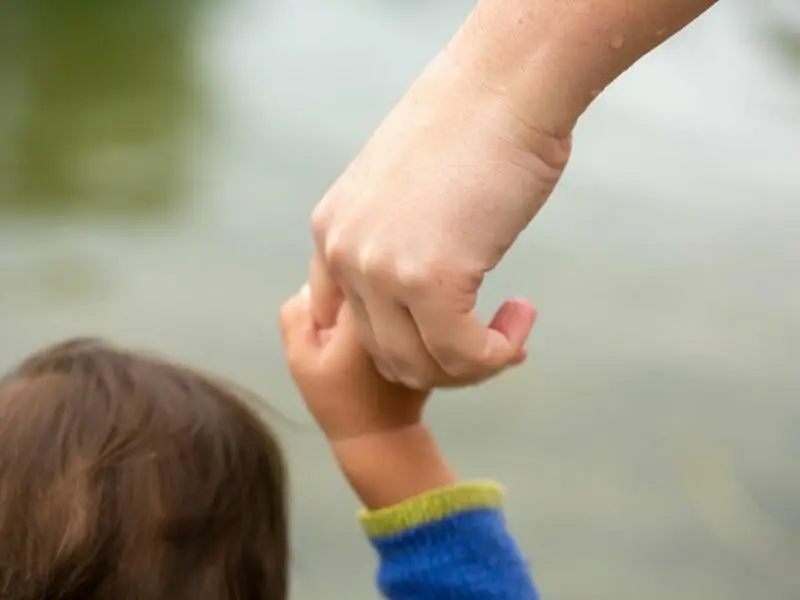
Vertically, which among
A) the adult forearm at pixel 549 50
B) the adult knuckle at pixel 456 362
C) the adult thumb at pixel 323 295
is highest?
the adult forearm at pixel 549 50

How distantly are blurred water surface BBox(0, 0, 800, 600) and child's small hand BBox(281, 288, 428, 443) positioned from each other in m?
0.74

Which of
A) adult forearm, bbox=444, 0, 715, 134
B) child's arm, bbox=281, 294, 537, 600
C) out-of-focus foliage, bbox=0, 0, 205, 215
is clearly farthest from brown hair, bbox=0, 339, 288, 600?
out-of-focus foliage, bbox=0, 0, 205, 215

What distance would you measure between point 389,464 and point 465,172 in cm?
15

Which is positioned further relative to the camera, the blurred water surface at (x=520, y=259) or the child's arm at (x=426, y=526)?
the blurred water surface at (x=520, y=259)

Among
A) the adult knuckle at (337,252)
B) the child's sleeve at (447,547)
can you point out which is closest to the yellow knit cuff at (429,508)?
the child's sleeve at (447,547)

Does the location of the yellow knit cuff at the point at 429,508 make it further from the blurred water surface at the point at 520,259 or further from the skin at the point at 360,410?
the blurred water surface at the point at 520,259

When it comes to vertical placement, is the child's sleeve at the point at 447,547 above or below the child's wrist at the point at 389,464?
below

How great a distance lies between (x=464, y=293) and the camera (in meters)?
0.35

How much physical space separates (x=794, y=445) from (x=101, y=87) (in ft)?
4.25

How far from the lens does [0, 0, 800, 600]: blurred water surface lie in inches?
49.9

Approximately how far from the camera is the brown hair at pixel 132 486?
428 millimetres

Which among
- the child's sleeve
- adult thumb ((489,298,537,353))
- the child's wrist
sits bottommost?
the child's sleeve

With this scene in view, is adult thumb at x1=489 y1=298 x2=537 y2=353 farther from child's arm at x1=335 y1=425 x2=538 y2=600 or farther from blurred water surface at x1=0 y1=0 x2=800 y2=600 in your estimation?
blurred water surface at x1=0 y1=0 x2=800 y2=600

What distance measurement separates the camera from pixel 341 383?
0.44m
